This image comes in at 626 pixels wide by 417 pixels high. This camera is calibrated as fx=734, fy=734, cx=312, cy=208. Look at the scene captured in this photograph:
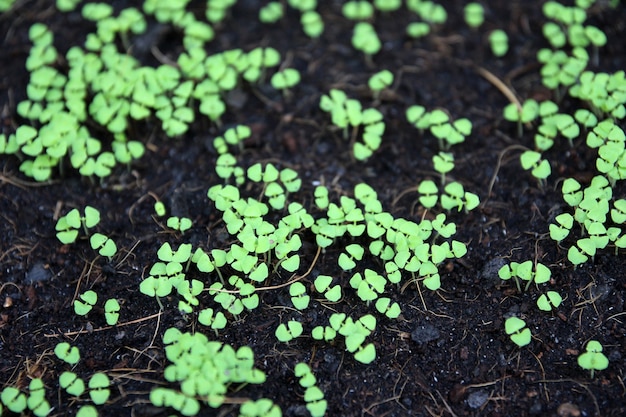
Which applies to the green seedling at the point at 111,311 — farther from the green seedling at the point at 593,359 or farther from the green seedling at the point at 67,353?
the green seedling at the point at 593,359

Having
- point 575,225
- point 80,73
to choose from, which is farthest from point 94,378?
point 575,225

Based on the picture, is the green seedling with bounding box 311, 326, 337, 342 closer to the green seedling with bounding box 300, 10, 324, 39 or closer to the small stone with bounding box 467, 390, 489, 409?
the small stone with bounding box 467, 390, 489, 409

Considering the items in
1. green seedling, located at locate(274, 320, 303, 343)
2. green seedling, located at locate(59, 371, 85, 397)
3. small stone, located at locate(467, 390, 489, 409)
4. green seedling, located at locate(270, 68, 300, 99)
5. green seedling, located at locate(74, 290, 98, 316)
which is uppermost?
green seedling, located at locate(270, 68, 300, 99)

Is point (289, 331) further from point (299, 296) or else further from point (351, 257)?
point (351, 257)

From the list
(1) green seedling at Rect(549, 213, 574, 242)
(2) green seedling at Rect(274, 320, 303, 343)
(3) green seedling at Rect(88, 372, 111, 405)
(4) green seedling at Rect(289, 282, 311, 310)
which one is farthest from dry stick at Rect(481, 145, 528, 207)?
(3) green seedling at Rect(88, 372, 111, 405)

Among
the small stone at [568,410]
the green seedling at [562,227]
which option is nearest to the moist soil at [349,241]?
the small stone at [568,410]

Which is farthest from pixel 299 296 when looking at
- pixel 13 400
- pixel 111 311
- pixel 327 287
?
pixel 13 400
